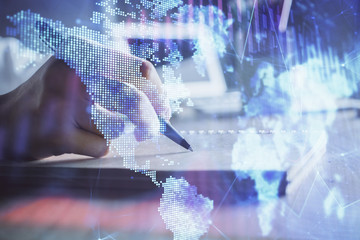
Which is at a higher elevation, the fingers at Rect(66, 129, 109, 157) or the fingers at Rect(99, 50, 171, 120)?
the fingers at Rect(99, 50, 171, 120)

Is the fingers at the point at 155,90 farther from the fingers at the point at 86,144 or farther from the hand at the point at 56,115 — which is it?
the fingers at the point at 86,144

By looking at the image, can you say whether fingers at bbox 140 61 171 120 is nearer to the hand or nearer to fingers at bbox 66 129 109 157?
the hand

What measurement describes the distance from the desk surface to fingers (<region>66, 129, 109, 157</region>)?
0.02 m

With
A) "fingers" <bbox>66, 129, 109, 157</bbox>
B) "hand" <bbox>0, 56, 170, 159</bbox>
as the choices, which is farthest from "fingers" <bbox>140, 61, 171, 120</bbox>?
"fingers" <bbox>66, 129, 109, 157</bbox>

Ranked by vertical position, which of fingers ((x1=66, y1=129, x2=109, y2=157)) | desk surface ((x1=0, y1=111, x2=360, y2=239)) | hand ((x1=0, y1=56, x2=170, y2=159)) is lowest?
desk surface ((x1=0, y1=111, x2=360, y2=239))

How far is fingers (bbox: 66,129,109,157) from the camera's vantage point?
0.38 m

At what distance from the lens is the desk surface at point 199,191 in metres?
0.24

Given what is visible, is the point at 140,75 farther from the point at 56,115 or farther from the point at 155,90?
the point at 56,115

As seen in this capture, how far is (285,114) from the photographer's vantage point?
63 cm

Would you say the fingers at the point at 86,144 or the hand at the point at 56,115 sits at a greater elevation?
the hand at the point at 56,115

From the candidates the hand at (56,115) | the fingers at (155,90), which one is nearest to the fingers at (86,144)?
the hand at (56,115)

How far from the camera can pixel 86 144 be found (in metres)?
0.40
